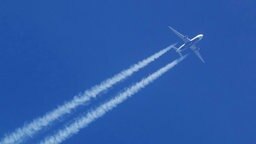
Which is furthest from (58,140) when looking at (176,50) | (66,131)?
(176,50)

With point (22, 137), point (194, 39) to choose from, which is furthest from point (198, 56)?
point (22, 137)

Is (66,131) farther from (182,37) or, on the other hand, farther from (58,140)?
(182,37)

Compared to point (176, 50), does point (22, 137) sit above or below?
below

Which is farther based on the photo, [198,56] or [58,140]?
[198,56]

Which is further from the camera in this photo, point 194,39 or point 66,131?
point 194,39

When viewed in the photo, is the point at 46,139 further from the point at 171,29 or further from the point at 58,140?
the point at 171,29

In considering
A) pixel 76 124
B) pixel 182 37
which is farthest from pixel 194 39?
pixel 76 124

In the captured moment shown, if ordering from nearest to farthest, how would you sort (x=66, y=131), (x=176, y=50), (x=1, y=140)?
(x=1, y=140) → (x=66, y=131) → (x=176, y=50)

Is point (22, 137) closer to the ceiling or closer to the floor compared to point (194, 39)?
closer to the floor

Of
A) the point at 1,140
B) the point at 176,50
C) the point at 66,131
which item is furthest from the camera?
the point at 176,50
